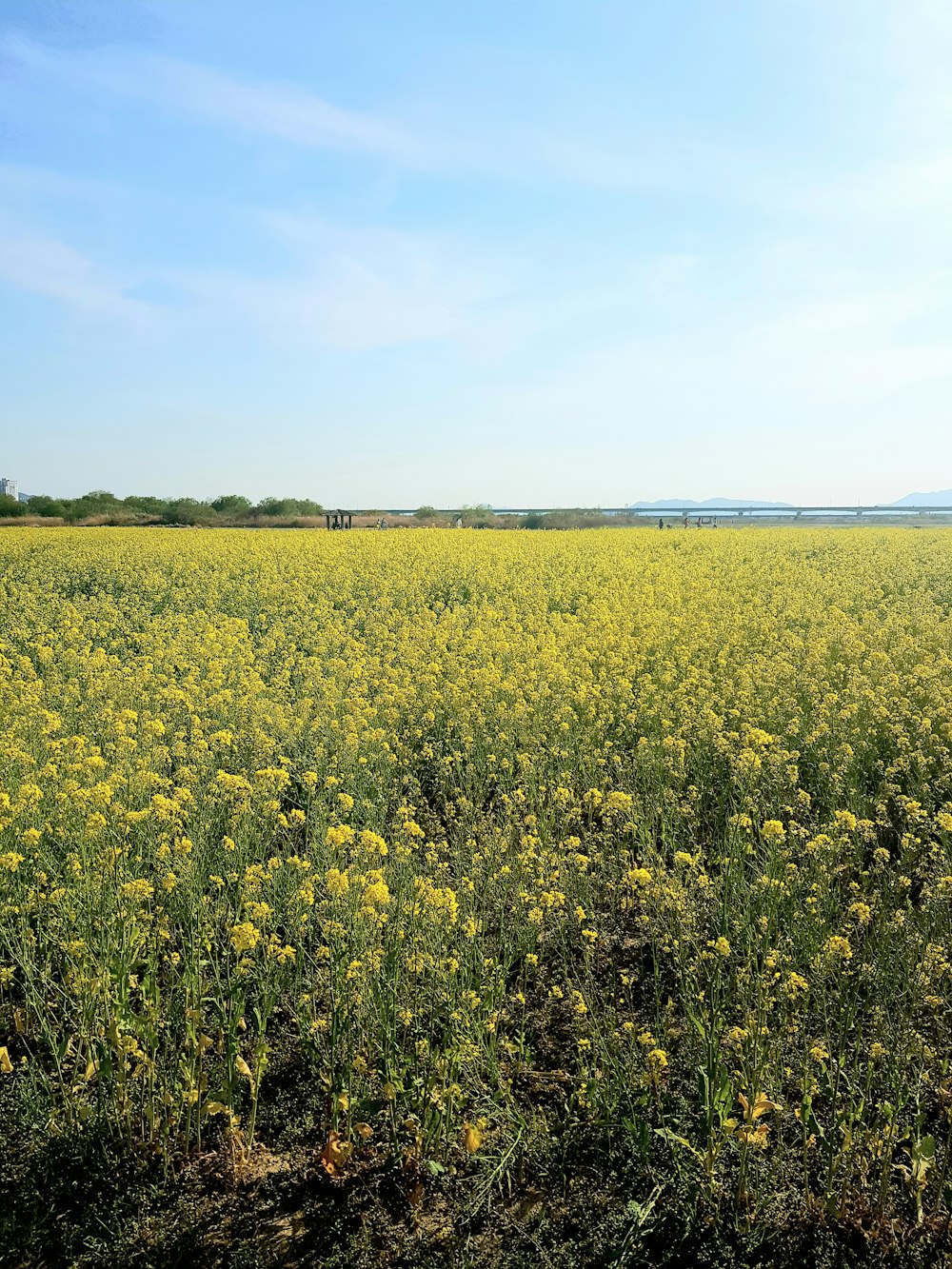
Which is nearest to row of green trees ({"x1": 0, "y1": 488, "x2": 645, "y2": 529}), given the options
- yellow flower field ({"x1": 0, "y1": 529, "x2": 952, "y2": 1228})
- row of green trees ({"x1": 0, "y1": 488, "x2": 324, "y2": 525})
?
row of green trees ({"x1": 0, "y1": 488, "x2": 324, "y2": 525})

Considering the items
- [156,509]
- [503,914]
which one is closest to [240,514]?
[156,509]

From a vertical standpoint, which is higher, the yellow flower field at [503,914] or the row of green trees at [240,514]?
the row of green trees at [240,514]

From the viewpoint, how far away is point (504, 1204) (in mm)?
3234

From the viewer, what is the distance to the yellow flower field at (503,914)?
11.3ft

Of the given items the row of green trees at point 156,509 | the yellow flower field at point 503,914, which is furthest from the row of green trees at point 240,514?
the yellow flower field at point 503,914

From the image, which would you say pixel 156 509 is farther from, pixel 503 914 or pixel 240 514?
pixel 503 914

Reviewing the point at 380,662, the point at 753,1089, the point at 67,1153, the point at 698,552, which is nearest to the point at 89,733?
the point at 380,662

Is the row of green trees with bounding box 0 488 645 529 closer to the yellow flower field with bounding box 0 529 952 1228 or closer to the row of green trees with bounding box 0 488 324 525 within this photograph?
the row of green trees with bounding box 0 488 324 525

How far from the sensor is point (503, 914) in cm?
476

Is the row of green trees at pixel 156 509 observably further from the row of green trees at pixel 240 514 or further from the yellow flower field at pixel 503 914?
the yellow flower field at pixel 503 914

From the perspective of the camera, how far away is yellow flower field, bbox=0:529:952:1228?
346 centimetres

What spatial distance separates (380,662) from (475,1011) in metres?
6.15

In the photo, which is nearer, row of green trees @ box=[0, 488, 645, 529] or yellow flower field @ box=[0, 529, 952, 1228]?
yellow flower field @ box=[0, 529, 952, 1228]

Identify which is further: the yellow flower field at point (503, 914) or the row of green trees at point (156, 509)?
the row of green trees at point (156, 509)
